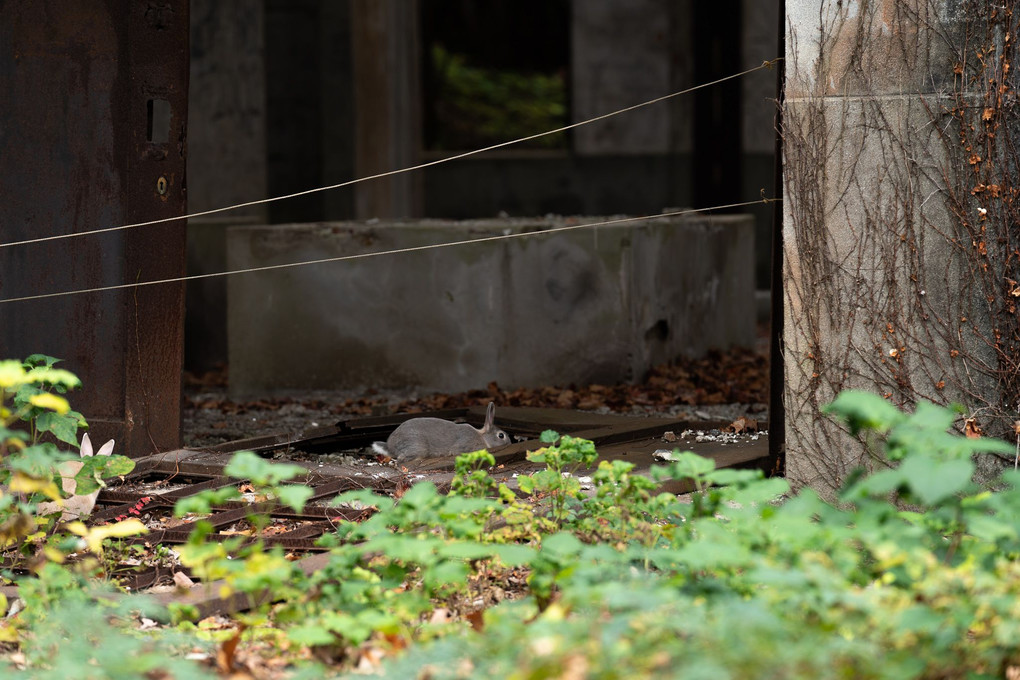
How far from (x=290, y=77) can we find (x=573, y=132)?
3818 mm

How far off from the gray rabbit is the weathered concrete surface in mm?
2983

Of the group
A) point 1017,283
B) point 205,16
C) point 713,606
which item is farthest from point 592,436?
point 205,16

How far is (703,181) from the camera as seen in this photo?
15156 mm

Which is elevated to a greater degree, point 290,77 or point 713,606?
point 290,77

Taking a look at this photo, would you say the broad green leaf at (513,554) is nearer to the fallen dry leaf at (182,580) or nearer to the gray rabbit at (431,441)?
the fallen dry leaf at (182,580)

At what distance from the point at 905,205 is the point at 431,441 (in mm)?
2665

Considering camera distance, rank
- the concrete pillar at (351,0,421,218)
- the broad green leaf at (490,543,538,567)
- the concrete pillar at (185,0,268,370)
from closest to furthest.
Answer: the broad green leaf at (490,543,538,567) → the concrete pillar at (185,0,268,370) → the concrete pillar at (351,0,421,218)

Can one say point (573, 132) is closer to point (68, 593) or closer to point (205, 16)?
point (205, 16)

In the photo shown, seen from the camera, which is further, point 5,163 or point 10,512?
point 5,163

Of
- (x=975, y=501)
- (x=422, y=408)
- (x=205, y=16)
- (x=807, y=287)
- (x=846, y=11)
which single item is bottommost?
(x=422, y=408)

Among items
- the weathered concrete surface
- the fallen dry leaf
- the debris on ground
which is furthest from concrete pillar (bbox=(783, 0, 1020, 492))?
the weathered concrete surface

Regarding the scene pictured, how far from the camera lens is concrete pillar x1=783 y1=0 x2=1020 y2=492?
4.84m

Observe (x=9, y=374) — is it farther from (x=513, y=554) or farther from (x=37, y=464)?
(x=513, y=554)

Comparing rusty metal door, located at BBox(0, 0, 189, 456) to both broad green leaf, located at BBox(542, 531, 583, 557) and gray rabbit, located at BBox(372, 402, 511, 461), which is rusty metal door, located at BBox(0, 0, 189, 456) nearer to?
gray rabbit, located at BBox(372, 402, 511, 461)
